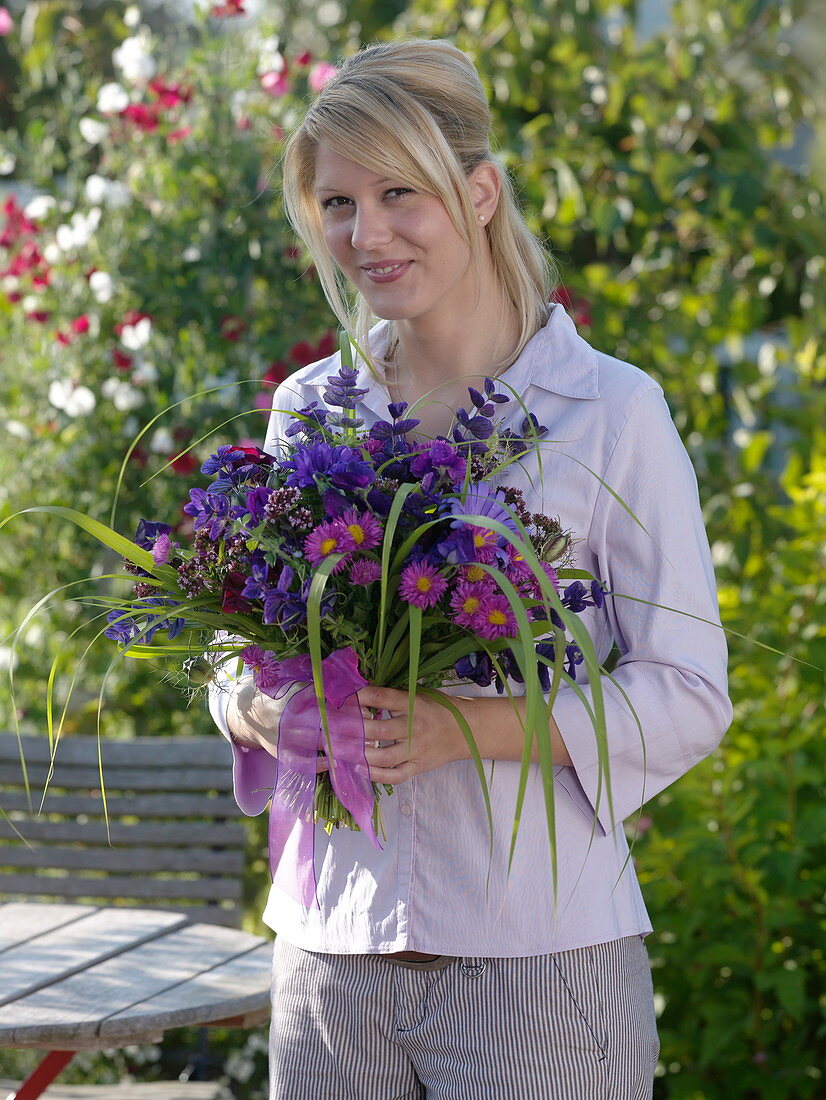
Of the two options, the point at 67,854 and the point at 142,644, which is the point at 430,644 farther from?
the point at 67,854

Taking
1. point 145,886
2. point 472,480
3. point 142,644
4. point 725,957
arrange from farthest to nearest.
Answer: point 145,886
point 725,957
point 142,644
point 472,480

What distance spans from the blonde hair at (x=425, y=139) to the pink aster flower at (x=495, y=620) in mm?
490

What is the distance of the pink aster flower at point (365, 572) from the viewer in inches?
47.0

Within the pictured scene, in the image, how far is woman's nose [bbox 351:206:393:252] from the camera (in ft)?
4.88

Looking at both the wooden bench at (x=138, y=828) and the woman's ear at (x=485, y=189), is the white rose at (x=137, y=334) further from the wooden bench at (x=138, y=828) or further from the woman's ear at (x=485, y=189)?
the woman's ear at (x=485, y=189)

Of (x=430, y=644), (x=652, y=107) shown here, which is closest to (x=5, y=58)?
(x=652, y=107)

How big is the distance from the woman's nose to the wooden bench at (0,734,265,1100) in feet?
5.73

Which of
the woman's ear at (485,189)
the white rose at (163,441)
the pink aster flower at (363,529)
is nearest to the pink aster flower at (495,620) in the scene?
the pink aster flower at (363,529)

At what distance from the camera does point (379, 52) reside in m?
1.54

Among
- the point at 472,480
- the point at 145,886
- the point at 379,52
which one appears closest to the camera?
the point at 472,480

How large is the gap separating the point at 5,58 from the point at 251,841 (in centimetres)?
780

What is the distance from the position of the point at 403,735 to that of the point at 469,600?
20 cm

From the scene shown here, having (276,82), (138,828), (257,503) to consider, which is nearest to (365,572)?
(257,503)

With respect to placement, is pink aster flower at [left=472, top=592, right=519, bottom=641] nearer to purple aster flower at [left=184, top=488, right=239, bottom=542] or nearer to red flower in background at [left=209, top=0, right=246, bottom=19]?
purple aster flower at [left=184, top=488, right=239, bottom=542]
